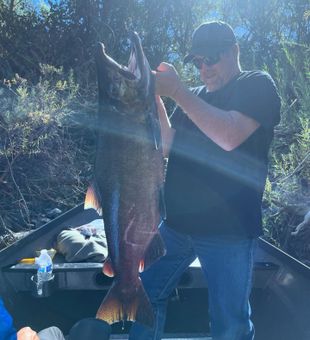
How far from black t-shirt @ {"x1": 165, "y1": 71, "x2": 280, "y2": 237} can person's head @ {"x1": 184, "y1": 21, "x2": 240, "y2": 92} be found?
60mm

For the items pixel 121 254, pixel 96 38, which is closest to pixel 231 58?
pixel 121 254

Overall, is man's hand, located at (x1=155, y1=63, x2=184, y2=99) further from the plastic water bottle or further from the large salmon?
the plastic water bottle

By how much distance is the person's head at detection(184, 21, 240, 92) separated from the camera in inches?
84.4

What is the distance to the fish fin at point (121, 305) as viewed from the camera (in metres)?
2.09

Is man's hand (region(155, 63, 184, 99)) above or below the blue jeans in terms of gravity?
above

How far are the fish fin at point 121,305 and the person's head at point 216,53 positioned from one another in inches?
44.6

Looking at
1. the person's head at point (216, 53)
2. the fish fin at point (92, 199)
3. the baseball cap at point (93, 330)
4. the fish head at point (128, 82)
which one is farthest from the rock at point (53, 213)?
the fish head at point (128, 82)

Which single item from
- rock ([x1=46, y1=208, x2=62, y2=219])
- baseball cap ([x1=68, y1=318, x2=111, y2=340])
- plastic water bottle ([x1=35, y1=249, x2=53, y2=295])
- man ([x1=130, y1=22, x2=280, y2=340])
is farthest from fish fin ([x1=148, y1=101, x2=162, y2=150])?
rock ([x1=46, y1=208, x2=62, y2=219])

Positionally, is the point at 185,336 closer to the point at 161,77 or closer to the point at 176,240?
the point at 176,240

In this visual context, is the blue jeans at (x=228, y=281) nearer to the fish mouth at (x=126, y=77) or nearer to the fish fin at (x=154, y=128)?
the fish fin at (x=154, y=128)

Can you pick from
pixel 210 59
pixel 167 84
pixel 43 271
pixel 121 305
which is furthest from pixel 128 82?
pixel 43 271

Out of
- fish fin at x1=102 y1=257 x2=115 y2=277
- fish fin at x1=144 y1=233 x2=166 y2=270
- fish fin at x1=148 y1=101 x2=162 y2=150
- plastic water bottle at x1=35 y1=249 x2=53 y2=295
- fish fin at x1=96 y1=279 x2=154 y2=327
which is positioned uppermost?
fish fin at x1=148 y1=101 x2=162 y2=150

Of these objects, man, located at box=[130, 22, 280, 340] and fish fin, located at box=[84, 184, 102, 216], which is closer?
fish fin, located at box=[84, 184, 102, 216]

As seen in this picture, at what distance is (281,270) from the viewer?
3383 mm
